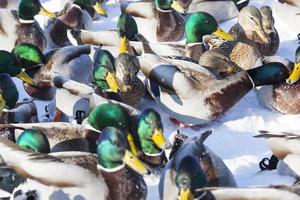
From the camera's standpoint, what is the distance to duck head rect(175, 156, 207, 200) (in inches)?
192

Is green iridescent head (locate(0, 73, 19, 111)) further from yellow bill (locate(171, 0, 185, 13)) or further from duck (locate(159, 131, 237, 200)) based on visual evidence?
yellow bill (locate(171, 0, 185, 13))

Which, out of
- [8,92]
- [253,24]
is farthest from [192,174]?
[253,24]

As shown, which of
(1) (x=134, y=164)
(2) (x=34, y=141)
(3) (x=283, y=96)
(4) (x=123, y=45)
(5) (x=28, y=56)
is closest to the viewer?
(1) (x=134, y=164)

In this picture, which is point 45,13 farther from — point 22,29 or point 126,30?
point 126,30

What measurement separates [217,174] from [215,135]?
1586 millimetres

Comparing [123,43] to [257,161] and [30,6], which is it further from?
[257,161]

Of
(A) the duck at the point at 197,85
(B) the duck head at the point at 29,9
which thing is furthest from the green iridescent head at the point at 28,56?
(A) the duck at the point at 197,85

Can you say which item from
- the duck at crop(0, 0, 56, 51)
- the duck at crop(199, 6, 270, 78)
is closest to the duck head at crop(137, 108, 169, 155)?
the duck at crop(199, 6, 270, 78)

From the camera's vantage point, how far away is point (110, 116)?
6164 mm

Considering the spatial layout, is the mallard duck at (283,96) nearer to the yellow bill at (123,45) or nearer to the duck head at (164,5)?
the yellow bill at (123,45)

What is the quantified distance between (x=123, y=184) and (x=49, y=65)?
2.90 metres

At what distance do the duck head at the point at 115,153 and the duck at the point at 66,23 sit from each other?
4.15 m

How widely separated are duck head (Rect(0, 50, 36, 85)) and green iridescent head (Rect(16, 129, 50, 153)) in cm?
186

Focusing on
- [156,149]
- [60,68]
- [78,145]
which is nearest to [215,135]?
[156,149]
